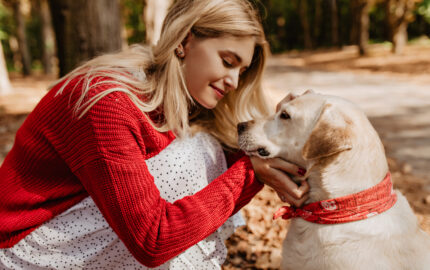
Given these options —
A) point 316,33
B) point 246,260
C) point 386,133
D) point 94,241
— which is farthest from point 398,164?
point 316,33

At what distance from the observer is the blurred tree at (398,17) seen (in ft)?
54.0

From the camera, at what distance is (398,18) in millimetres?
16844

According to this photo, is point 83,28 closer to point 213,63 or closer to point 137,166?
point 213,63

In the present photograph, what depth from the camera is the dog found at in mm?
1849

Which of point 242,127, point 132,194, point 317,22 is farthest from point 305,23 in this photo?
point 132,194

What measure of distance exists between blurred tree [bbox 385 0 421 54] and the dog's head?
56.4ft

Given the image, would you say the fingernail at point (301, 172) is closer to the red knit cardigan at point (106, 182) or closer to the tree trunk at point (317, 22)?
the red knit cardigan at point (106, 182)

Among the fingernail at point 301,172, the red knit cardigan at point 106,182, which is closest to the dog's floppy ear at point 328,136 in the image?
the fingernail at point 301,172

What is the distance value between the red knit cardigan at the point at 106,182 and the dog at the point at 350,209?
0.42 m

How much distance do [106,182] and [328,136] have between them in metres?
1.17

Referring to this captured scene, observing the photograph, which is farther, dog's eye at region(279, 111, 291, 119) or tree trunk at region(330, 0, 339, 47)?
tree trunk at region(330, 0, 339, 47)

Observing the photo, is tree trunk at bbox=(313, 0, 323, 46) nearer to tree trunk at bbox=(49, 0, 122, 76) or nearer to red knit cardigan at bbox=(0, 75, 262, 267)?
tree trunk at bbox=(49, 0, 122, 76)

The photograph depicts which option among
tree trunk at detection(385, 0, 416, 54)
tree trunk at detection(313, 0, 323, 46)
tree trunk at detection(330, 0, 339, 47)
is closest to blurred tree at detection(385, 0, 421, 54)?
tree trunk at detection(385, 0, 416, 54)

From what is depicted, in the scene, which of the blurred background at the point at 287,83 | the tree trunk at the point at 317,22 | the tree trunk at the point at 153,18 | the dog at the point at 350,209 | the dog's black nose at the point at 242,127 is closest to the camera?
the dog at the point at 350,209
